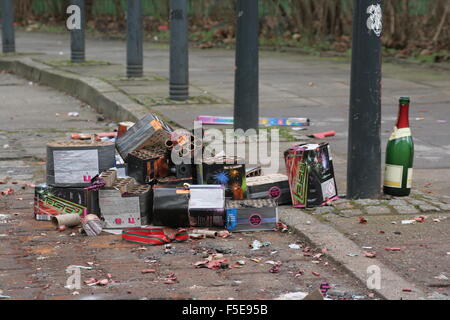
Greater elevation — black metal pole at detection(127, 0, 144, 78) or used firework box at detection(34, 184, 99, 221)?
black metal pole at detection(127, 0, 144, 78)

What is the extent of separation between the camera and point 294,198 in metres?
6.30

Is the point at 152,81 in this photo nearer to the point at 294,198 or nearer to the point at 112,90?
the point at 112,90

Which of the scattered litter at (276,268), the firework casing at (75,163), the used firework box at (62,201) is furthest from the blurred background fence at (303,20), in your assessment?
the scattered litter at (276,268)

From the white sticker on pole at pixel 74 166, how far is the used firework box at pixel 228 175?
2.63ft

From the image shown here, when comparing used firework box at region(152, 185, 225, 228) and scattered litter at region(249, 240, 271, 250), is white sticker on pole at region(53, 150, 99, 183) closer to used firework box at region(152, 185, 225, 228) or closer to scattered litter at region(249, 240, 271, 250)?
used firework box at region(152, 185, 225, 228)

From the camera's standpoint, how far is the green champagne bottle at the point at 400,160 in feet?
21.0

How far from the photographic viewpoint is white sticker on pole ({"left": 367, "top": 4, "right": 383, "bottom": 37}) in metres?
6.21

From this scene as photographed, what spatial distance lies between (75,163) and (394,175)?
7.69 ft

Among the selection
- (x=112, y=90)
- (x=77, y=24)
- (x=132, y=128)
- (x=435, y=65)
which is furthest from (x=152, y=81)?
(x=132, y=128)

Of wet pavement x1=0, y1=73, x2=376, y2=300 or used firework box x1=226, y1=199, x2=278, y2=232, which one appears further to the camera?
used firework box x1=226, y1=199, x2=278, y2=232

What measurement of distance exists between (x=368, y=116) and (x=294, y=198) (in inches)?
31.9

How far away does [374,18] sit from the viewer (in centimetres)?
623

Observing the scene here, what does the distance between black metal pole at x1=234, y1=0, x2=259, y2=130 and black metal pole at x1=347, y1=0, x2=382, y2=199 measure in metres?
2.57

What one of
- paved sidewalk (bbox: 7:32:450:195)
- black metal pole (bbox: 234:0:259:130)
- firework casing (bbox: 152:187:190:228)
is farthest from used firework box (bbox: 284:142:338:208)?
black metal pole (bbox: 234:0:259:130)
